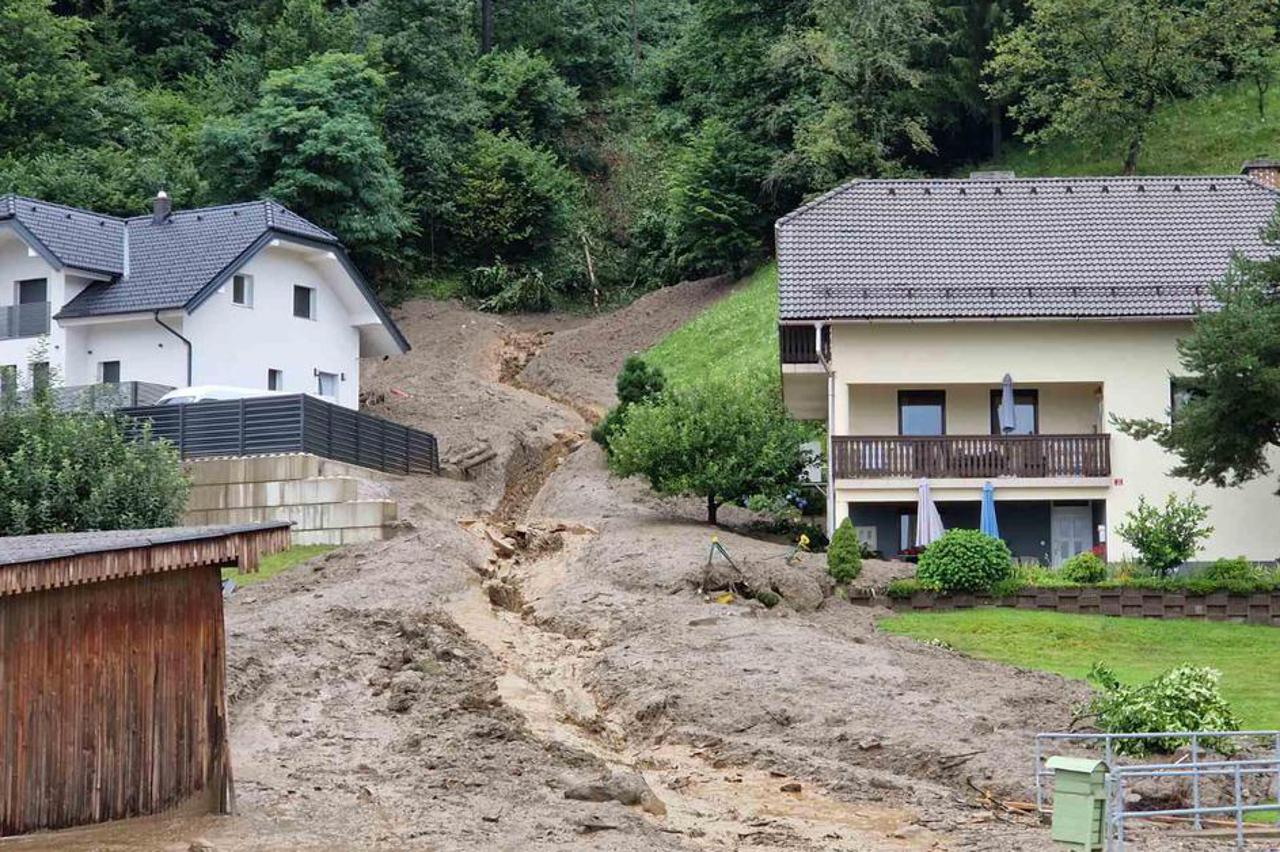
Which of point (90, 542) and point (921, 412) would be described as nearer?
point (90, 542)

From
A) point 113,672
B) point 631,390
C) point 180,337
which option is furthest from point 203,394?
point 113,672

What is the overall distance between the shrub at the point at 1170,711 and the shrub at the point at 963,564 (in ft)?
33.3

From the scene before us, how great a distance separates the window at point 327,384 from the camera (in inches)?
2048

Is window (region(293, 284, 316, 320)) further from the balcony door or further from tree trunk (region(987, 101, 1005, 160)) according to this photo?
tree trunk (region(987, 101, 1005, 160))

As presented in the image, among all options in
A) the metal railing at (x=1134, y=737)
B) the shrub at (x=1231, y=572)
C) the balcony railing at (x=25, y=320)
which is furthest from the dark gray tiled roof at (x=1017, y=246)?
the balcony railing at (x=25, y=320)

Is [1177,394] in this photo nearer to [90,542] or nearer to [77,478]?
[77,478]

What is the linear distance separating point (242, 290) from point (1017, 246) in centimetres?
1926

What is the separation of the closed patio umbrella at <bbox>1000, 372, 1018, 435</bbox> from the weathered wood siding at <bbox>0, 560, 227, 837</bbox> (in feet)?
77.9

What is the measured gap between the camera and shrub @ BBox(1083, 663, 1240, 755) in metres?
25.3

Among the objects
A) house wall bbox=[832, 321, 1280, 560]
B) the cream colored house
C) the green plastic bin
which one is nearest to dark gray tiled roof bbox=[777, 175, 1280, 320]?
the cream colored house

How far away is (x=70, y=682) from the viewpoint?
778 inches

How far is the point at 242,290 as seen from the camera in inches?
1962

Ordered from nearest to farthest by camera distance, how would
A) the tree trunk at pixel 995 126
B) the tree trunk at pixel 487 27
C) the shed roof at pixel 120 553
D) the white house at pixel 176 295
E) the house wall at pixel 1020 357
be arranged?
the shed roof at pixel 120 553, the house wall at pixel 1020 357, the white house at pixel 176 295, the tree trunk at pixel 995 126, the tree trunk at pixel 487 27

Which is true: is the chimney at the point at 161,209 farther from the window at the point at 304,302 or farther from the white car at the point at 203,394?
the white car at the point at 203,394
